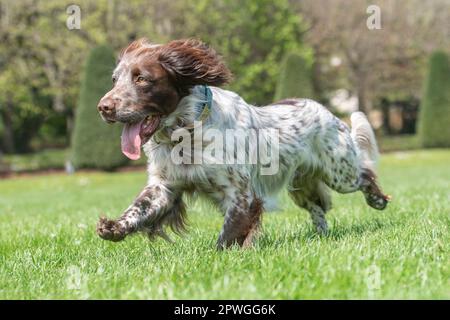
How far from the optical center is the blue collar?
431 cm

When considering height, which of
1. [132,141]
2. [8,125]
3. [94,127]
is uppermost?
[132,141]

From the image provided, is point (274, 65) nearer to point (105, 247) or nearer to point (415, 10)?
point (415, 10)

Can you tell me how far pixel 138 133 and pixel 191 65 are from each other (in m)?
0.61

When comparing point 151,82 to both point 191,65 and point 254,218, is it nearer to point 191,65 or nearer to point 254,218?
point 191,65

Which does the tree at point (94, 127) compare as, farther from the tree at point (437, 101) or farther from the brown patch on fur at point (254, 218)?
the brown patch on fur at point (254, 218)

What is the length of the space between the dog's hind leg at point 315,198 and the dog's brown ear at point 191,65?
168cm

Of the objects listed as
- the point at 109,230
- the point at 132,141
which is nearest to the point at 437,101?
the point at 132,141

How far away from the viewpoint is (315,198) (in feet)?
18.9

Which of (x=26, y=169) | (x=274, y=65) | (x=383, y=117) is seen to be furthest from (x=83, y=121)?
(x=383, y=117)

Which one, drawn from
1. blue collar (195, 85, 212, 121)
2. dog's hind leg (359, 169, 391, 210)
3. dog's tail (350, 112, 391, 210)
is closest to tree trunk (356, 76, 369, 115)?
dog's tail (350, 112, 391, 210)

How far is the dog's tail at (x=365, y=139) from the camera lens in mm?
5934

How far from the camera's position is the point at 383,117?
137ft

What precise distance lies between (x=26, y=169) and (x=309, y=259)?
2414 centimetres

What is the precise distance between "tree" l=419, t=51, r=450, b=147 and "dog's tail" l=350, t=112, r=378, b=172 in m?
21.7
